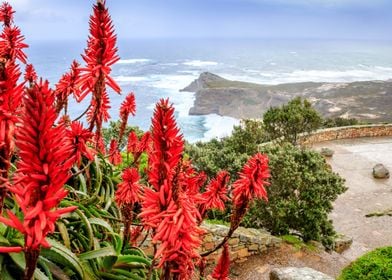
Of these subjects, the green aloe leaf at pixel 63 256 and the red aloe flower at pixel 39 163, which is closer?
the red aloe flower at pixel 39 163

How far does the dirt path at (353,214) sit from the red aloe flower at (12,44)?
6.82 m

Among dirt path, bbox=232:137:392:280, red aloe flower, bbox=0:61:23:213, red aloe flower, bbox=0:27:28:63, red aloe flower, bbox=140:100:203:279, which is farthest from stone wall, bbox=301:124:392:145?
red aloe flower, bbox=0:61:23:213

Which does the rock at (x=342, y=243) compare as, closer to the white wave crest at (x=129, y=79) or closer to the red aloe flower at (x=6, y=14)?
the red aloe flower at (x=6, y=14)

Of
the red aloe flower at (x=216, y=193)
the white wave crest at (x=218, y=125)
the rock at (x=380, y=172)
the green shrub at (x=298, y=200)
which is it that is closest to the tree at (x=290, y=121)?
the rock at (x=380, y=172)

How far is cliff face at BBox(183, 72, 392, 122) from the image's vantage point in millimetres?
59438

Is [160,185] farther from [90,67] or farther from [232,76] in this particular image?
[232,76]

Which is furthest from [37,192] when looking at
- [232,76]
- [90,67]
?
[232,76]

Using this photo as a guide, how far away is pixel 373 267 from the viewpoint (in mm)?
6168

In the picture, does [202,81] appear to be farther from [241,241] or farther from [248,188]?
[248,188]

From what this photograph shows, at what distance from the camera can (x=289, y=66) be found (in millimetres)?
142250

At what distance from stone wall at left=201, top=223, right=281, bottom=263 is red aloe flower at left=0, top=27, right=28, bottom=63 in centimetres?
618

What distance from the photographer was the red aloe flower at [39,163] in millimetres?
1061

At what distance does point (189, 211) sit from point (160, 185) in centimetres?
15

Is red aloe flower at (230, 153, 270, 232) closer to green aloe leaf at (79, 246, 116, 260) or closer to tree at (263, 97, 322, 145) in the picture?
green aloe leaf at (79, 246, 116, 260)
